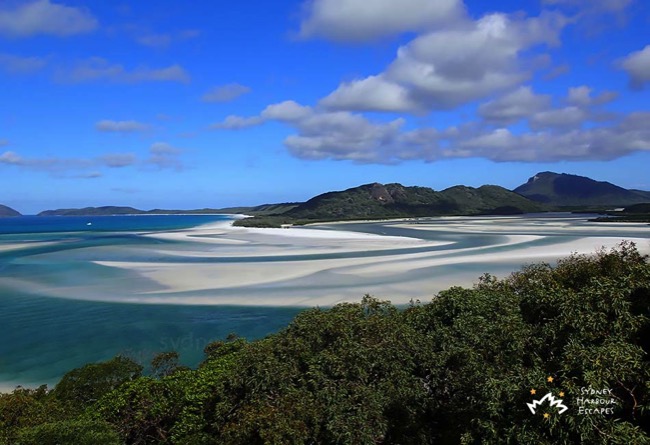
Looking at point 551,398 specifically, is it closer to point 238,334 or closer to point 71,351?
point 238,334

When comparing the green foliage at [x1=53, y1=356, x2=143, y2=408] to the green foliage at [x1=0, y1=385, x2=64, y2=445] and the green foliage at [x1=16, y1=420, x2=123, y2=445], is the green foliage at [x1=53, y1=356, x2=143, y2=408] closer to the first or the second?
the green foliage at [x1=0, y1=385, x2=64, y2=445]

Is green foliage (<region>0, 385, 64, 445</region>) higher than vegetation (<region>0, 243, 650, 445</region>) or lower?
lower

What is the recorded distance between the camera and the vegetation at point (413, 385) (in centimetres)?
859

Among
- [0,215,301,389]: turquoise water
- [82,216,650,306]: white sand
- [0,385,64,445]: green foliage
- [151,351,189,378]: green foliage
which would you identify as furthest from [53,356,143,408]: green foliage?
[82,216,650,306]: white sand

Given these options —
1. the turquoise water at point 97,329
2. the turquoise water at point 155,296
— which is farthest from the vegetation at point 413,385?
the turquoise water at point 155,296

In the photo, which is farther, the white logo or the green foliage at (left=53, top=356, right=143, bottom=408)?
the green foliage at (left=53, top=356, right=143, bottom=408)

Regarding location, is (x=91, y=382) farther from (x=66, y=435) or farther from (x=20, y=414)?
(x=66, y=435)

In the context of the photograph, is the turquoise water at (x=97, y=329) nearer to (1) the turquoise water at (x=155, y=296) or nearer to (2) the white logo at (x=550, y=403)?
(1) the turquoise water at (x=155, y=296)

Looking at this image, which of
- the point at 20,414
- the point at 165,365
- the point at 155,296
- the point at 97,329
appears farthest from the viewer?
the point at 155,296

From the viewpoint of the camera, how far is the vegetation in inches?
338

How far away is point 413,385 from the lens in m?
12.4

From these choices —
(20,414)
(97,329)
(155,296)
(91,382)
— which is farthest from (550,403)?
(155,296)

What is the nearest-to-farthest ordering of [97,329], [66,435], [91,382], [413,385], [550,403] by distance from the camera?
[550,403]
[66,435]
[413,385]
[91,382]
[97,329]

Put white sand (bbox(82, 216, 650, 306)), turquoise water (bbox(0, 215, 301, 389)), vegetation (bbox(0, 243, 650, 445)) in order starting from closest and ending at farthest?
vegetation (bbox(0, 243, 650, 445)), turquoise water (bbox(0, 215, 301, 389)), white sand (bbox(82, 216, 650, 306))
